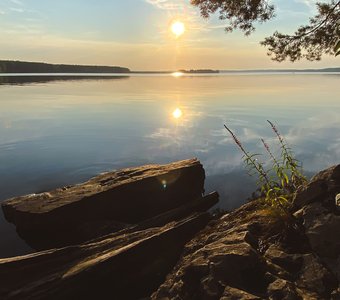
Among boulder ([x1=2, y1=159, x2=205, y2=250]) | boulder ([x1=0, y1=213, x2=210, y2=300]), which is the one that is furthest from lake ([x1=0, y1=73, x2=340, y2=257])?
boulder ([x1=0, y1=213, x2=210, y2=300])

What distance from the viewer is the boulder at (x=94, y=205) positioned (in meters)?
8.90

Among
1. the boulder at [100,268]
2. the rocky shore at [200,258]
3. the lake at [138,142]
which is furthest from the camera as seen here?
the lake at [138,142]

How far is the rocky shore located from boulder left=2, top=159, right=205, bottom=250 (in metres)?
0.07

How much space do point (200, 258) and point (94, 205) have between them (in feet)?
15.2

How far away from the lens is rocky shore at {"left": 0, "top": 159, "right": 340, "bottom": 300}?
4.80 metres

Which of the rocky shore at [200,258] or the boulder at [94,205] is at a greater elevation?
the rocky shore at [200,258]

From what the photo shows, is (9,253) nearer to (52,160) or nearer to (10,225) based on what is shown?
(10,225)

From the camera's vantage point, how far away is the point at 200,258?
214 inches

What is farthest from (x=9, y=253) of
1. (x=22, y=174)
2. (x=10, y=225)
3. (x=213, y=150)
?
(x=213, y=150)

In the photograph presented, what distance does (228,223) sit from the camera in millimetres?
6910

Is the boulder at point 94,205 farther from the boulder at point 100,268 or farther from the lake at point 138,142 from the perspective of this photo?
the boulder at point 100,268

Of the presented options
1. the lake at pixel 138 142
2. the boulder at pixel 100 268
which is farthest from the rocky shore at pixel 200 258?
the lake at pixel 138 142

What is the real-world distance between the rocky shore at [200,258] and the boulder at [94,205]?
71 millimetres

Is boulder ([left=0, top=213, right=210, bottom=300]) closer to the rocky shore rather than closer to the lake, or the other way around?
the rocky shore
